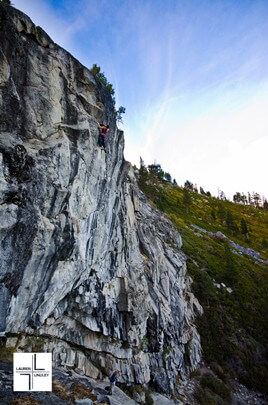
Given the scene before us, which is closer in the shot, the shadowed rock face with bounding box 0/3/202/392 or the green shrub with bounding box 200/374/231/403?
the shadowed rock face with bounding box 0/3/202/392

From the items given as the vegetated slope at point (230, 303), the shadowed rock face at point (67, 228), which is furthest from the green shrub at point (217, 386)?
the shadowed rock face at point (67, 228)

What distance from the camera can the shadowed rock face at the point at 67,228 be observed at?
1558cm

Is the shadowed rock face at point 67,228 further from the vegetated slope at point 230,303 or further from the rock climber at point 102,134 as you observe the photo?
the vegetated slope at point 230,303

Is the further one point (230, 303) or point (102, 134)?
point (230, 303)

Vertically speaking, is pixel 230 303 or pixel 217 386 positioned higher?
pixel 230 303

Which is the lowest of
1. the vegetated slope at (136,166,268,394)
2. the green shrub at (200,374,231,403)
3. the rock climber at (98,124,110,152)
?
the green shrub at (200,374,231,403)

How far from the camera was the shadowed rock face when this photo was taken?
15.6 meters

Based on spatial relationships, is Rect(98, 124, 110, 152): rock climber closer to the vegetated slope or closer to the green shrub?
the green shrub

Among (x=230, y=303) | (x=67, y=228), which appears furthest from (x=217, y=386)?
(x=67, y=228)

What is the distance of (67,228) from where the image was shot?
1862cm

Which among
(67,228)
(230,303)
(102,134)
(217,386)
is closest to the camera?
(67,228)

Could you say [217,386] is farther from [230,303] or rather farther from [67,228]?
[67,228]

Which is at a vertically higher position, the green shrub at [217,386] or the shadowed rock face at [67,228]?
the shadowed rock face at [67,228]

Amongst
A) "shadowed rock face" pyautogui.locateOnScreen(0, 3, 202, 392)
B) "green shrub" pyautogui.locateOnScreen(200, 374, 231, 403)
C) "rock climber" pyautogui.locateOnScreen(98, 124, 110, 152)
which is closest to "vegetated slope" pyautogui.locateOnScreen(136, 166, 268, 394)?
"green shrub" pyautogui.locateOnScreen(200, 374, 231, 403)
